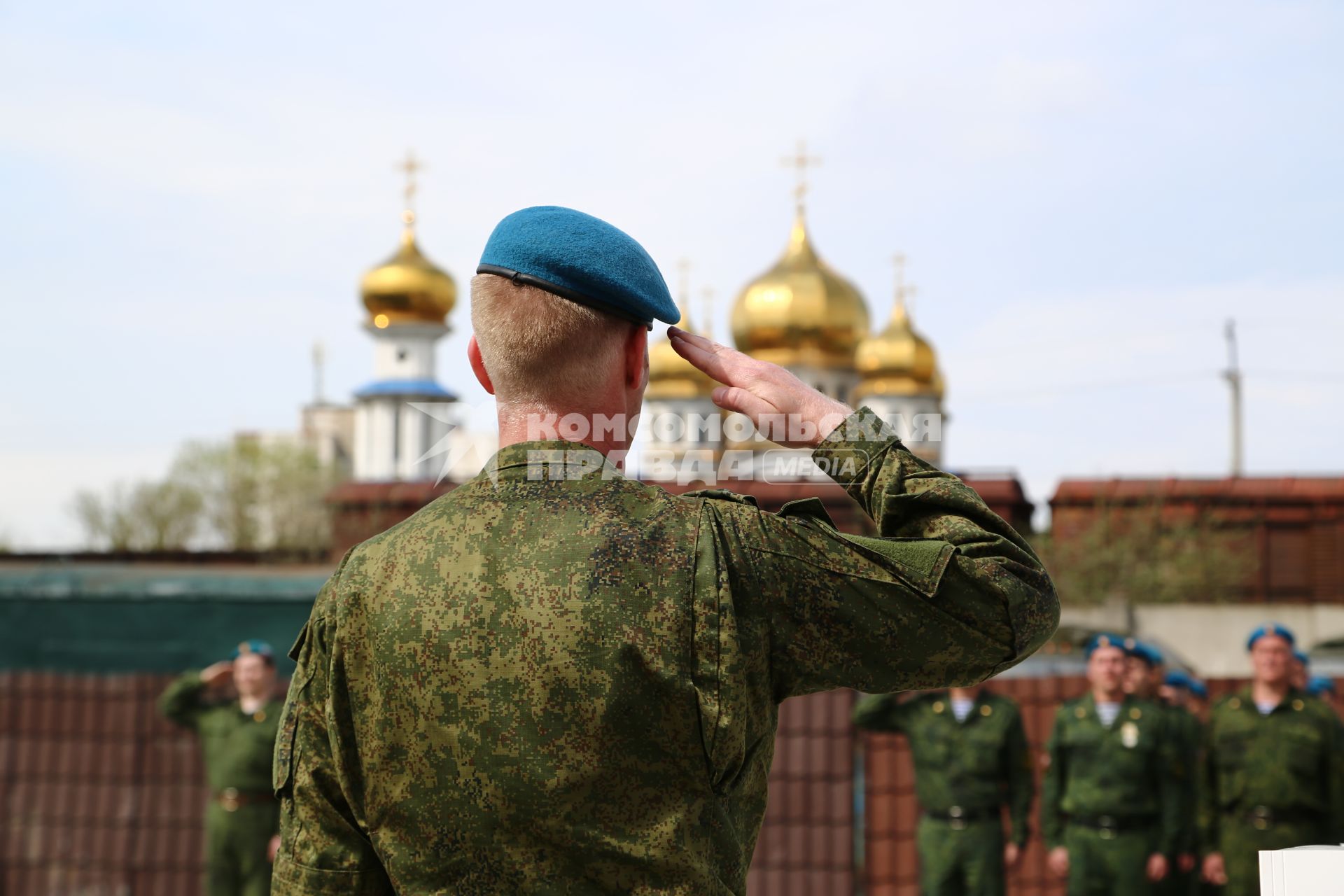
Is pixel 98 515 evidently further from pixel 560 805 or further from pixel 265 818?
pixel 560 805

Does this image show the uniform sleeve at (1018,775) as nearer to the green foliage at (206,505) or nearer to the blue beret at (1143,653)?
the blue beret at (1143,653)

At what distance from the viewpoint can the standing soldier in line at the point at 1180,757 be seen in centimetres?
813

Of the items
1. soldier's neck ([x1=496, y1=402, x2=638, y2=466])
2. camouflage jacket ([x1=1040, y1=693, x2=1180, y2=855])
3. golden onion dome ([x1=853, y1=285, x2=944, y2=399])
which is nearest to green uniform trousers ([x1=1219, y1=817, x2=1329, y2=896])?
camouflage jacket ([x1=1040, y1=693, x2=1180, y2=855])

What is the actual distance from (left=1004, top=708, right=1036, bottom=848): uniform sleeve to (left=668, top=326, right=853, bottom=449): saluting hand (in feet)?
22.6

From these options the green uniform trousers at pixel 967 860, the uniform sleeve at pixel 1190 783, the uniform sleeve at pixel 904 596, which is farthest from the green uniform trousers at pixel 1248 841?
the uniform sleeve at pixel 904 596

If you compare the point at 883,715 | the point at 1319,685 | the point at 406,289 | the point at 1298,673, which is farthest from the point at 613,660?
the point at 406,289

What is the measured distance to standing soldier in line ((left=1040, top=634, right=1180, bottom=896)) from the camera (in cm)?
802

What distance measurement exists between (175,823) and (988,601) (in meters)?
9.46

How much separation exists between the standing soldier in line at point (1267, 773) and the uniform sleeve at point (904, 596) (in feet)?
22.6

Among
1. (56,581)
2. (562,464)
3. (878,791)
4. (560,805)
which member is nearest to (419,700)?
(560,805)

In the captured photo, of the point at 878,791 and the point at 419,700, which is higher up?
the point at 419,700

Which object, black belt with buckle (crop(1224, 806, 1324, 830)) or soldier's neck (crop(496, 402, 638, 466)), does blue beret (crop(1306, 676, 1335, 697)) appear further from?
soldier's neck (crop(496, 402, 638, 466))

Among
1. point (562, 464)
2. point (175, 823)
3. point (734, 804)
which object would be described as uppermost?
point (562, 464)

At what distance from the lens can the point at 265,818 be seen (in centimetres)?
844
